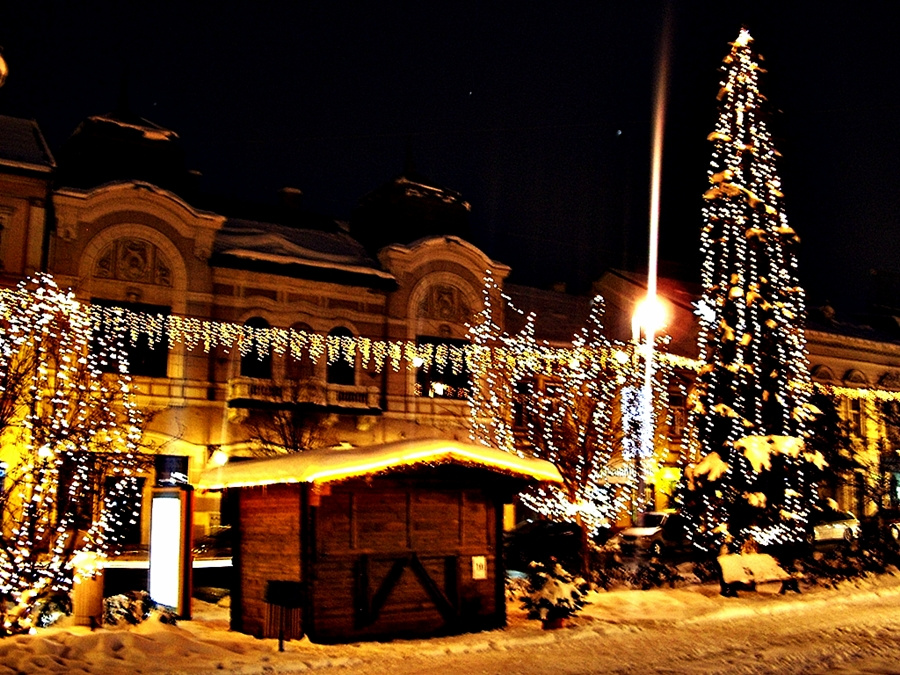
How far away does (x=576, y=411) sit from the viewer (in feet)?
85.4

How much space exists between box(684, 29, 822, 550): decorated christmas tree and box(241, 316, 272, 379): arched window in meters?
13.5

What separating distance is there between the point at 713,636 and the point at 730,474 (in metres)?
7.12

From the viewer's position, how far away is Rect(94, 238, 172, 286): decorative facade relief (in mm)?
28766

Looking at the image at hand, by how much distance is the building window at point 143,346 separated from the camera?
94.4 feet

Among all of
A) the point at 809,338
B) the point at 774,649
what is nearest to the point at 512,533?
the point at 774,649

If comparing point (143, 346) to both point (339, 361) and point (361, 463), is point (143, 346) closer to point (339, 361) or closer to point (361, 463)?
point (339, 361)

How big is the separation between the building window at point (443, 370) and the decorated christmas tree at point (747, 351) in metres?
11.7

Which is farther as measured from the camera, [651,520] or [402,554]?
[651,520]

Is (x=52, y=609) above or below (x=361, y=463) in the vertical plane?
below

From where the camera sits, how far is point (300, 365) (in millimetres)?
31734

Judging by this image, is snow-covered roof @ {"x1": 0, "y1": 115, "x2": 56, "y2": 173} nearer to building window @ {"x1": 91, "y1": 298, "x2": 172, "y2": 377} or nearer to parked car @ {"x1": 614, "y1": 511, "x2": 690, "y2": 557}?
building window @ {"x1": 91, "y1": 298, "x2": 172, "y2": 377}

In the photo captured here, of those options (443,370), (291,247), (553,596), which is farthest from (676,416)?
(553,596)

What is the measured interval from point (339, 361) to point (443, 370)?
379 cm

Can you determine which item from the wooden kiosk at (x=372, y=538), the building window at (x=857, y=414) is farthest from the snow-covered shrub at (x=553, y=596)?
the building window at (x=857, y=414)
